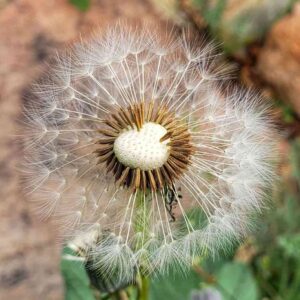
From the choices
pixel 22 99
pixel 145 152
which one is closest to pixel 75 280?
pixel 145 152

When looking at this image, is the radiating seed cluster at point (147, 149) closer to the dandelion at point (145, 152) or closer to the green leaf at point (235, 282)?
the dandelion at point (145, 152)

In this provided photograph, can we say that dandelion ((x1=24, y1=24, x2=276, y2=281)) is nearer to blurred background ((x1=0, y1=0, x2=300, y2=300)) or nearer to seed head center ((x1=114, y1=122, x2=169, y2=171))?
seed head center ((x1=114, y1=122, x2=169, y2=171))

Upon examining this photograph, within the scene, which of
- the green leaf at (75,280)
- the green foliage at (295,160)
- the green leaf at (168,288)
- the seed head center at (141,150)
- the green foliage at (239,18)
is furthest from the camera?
the green foliage at (239,18)

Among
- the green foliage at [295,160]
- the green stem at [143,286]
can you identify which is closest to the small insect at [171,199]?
the green stem at [143,286]

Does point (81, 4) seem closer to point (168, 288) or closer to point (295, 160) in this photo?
point (295, 160)

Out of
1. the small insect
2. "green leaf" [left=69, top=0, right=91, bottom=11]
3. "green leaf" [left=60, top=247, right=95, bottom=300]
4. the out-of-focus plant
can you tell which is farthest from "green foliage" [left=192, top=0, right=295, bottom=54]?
the small insect

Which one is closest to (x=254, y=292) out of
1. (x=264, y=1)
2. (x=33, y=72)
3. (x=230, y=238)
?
(x=230, y=238)

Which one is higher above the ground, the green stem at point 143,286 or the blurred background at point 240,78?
the blurred background at point 240,78
